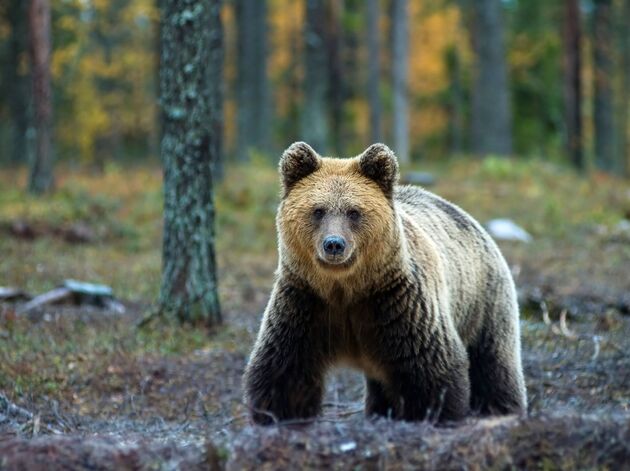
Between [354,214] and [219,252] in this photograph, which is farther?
[219,252]

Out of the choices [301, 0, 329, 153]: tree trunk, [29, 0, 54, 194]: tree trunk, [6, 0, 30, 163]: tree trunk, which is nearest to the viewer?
[29, 0, 54, 194]: tree trunk

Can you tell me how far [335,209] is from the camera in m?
5.21

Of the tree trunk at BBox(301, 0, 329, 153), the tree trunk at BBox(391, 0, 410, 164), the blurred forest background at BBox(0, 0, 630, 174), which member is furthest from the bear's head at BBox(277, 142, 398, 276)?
the tree trunk at BBox(391, 0, 410, 164)

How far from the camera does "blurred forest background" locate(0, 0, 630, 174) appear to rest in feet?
78.4

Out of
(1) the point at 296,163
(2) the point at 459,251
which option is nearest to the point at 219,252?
(2) the point at 459,251

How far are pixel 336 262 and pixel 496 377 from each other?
1.81m

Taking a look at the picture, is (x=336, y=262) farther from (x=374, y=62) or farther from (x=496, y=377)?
(x=374, y=62)

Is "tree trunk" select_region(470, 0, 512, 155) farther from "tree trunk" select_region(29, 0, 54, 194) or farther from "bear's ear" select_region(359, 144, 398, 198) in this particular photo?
"bear's ear" select_region(359, 144, 398, 198)

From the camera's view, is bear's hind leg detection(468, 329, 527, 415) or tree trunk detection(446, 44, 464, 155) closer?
bear's hind leg detection(468, 329, 527, 415)

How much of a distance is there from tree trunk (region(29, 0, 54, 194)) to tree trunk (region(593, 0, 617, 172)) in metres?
19.2

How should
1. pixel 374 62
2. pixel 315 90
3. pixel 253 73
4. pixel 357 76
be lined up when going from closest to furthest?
pixel 315 90 < pixel 374 62 < pixel 253 73 < pixel 357 76

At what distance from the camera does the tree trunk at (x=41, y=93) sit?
16703mm

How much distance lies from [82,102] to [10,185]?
16952 mm

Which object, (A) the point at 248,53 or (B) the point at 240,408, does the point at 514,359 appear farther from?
(A) the point at 248,53
